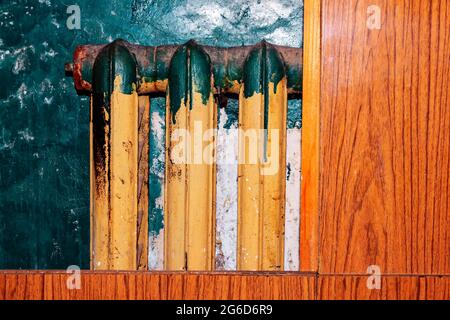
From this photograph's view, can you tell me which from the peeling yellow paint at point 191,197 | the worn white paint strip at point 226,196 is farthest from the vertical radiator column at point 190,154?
the worn white paint strip at point 226,196

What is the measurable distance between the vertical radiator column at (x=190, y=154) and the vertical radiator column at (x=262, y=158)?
8 cm

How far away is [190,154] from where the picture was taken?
1128 mm

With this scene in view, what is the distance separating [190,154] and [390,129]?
50 cm

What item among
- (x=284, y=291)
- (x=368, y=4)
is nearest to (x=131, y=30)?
(x=368, y=4)

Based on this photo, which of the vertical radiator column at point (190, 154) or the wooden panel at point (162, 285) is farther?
the vertical radiator column at point (190, 154)

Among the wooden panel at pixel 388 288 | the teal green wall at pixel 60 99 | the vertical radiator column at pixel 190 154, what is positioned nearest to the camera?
the wooden panel at pixel 388 288

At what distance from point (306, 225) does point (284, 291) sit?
11 centimetres

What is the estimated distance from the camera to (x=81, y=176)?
137 centimetres

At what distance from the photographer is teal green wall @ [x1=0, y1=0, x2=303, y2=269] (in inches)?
52.4

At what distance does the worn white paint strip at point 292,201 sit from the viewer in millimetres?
1361

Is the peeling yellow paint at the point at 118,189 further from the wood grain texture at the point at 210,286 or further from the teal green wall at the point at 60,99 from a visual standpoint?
the wood grain texture at the point at 210,286

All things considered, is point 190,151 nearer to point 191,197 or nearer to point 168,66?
point 191,197

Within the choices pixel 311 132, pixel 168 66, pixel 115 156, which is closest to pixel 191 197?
pixel 115 156
